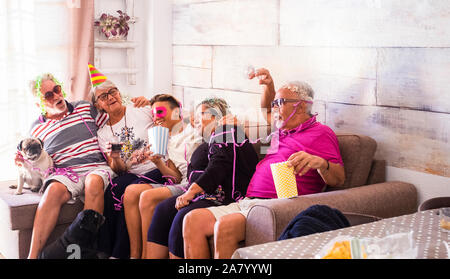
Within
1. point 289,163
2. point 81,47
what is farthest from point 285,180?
point 81,47

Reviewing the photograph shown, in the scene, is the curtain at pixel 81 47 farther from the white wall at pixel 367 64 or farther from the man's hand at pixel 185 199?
the man's hand at pixel 185 199

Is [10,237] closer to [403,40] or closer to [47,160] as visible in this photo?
[47,160]

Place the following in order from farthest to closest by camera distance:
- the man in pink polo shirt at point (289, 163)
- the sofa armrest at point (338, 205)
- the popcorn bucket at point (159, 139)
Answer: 1. the popcorn bucket at point (159, 139)
2. the man in pink polo shirt at point (289, 163)
3. the sofa armrest at point (338, 205)

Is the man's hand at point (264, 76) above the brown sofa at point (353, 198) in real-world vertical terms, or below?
above

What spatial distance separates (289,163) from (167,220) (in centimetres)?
78

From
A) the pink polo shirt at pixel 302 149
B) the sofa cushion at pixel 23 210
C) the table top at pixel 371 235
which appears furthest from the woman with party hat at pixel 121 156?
the table top at pixel 371 235

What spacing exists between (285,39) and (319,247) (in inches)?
87.9

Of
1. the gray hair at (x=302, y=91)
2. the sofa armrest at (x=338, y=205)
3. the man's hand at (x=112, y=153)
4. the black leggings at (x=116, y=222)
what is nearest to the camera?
the sofa armrest at (x=338, y=205)

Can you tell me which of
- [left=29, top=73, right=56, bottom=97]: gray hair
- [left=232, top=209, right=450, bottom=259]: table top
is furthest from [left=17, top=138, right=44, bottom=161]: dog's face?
[left=232, top=209, right=450, bottom=259]: table top

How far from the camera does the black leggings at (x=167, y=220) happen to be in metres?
2.74

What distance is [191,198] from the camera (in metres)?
2.80

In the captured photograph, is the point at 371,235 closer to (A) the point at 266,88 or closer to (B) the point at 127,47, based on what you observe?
(A) the point at 266,88

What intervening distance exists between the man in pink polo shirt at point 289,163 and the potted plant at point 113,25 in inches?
83.6

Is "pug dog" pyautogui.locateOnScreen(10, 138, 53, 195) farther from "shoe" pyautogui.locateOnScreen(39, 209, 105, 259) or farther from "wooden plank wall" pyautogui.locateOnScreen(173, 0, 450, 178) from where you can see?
"wooden plank wall" pyautogui.locateOnScreen(173, 0, 450, 178)
